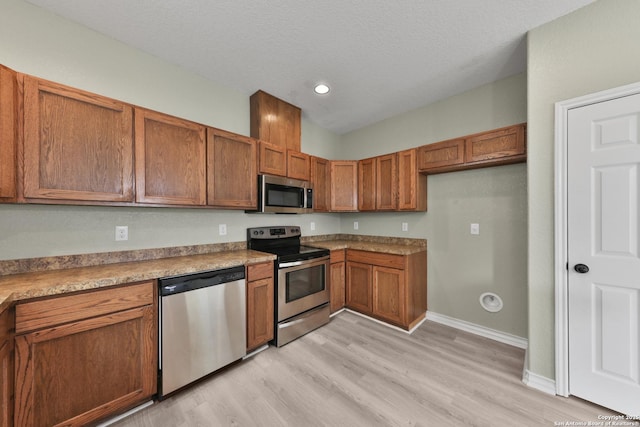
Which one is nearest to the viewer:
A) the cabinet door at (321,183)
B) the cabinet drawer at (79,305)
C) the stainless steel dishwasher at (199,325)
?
the cabinet drawer at (79,305)

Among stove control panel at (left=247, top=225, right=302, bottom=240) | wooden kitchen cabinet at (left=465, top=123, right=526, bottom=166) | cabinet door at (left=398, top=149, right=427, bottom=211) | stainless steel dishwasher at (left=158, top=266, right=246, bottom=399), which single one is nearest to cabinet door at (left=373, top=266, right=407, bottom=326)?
cabinet door at (left=398, top=149, right=427, bottom=211)

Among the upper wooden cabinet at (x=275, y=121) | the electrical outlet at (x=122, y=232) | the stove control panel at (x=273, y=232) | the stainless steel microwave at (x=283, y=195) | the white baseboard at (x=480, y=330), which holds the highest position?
the upper wooden cabinet at (x=275, y=121)

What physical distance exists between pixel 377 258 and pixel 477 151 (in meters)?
1.61

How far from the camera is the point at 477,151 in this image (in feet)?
7.87

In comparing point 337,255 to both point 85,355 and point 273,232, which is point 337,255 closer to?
point 273,232

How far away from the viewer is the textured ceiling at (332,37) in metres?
1.62

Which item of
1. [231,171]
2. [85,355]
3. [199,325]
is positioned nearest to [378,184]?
[231,171]

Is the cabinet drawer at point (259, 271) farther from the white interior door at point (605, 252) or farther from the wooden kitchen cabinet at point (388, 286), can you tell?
the white interior door at point (605, 252)

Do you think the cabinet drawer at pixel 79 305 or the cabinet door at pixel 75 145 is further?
the cabinet door at pixel 75 145

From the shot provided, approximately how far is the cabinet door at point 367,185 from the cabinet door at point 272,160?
3.97 ft

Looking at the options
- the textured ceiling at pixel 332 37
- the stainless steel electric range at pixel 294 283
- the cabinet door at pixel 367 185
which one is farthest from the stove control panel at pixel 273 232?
the textured ceiling at pixel 332 37

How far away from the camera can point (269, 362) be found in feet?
6.93

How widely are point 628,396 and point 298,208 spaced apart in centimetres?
A: 301

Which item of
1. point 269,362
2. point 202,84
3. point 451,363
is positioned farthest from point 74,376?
point 451,363
